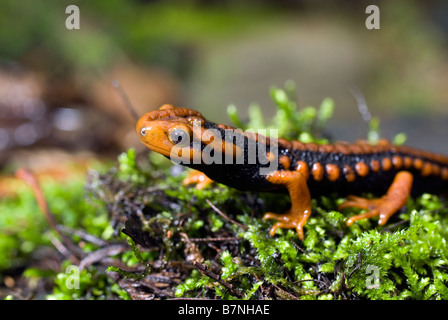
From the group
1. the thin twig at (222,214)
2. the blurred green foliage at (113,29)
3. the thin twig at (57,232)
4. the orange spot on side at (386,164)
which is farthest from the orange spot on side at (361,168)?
the blurred green foliage at (113,29)

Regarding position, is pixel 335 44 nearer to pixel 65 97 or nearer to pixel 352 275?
pixel 65 97

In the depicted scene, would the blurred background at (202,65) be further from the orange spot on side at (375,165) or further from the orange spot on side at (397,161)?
the orange spot on side at (375,165)

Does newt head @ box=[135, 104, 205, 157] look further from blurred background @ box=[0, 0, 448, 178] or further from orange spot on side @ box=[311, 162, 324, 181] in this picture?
blurred background @ box=[0, 0, 448, 178]

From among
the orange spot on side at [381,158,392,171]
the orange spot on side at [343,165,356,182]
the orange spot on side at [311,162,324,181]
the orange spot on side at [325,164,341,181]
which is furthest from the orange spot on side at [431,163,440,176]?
the orange spot on side at [311,162,324,181]
